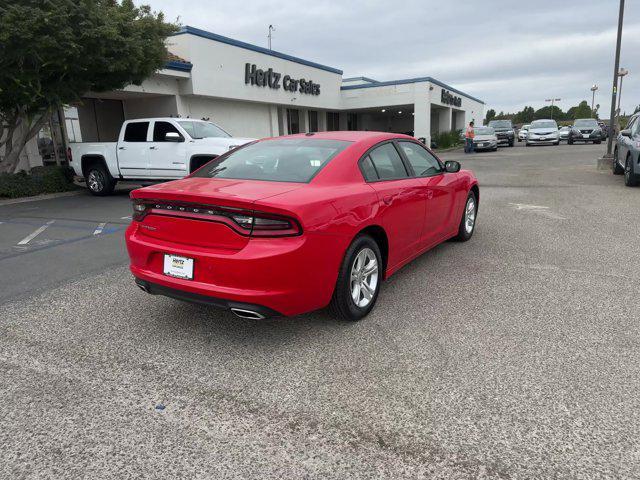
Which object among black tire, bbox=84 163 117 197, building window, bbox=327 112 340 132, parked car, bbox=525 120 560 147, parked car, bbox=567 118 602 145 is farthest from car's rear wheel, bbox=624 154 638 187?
parked car, bbox=567 118 602 145

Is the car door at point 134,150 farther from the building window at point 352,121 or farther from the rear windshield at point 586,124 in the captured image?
the rear windshield at point 586,124

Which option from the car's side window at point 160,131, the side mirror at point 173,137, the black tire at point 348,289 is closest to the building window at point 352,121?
the car's side window at point 160,131

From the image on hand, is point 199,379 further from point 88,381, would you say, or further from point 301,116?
point 301,116

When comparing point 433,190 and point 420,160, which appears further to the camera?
point 420,160

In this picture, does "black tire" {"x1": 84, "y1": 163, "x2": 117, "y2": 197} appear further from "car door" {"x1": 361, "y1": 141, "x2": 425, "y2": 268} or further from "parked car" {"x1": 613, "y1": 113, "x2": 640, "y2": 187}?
"parked car" {"x1": 613, "y1": 113, "x2": 640, "y2": 187}

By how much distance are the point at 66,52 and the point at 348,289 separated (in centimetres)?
977

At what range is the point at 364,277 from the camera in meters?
3.86

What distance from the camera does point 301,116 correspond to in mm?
27344

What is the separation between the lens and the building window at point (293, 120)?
2656cm

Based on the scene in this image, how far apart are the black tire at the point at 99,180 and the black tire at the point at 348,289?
399 inches

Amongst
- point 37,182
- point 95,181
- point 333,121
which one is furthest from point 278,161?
point 333,121

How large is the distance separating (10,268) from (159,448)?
4275mm

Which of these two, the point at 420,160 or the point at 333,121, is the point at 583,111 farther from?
the point at 420,160

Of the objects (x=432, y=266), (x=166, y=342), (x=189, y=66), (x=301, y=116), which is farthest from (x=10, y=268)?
(x=301, y=116)
